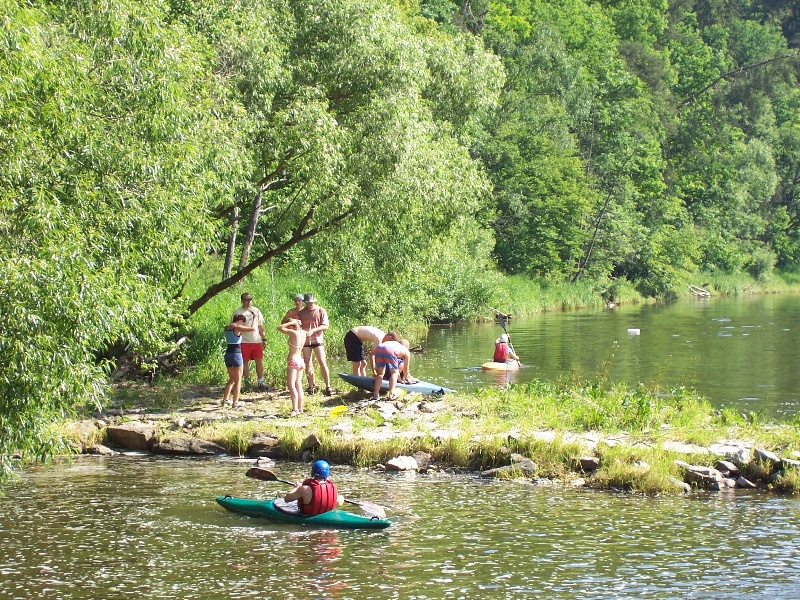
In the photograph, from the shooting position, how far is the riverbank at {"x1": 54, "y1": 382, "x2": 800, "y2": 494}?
12195 mm

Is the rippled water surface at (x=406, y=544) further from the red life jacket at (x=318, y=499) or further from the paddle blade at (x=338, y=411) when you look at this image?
the paddle blade at (x=338, y=411)

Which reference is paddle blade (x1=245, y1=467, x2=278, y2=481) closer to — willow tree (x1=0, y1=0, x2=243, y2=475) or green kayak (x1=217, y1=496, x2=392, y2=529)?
green kayak (x1=217, y1=496, x2=392, y2=529)

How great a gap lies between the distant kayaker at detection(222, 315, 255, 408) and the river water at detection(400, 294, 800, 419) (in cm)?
485

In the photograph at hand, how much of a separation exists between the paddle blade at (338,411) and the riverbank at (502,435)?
0.8 inches

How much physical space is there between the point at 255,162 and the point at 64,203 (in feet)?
23.6

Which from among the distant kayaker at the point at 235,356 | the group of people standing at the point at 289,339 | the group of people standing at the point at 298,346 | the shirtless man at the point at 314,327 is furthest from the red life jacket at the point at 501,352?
the distant kayaker at the point at 235,356

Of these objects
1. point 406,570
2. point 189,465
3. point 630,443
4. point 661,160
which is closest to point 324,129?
point 189,465

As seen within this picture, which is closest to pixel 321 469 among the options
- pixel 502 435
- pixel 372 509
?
pixel 372 509

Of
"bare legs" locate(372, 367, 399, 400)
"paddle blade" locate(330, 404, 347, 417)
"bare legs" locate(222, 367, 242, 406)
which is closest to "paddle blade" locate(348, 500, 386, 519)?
"paddle blade" locate(330, 404, 347, 417)

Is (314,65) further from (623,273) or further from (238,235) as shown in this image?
(623,273)

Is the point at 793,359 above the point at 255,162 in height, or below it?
below

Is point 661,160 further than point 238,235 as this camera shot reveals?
Yes

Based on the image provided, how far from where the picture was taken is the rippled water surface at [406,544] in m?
8.53

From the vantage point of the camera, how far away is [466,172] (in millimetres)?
20125
